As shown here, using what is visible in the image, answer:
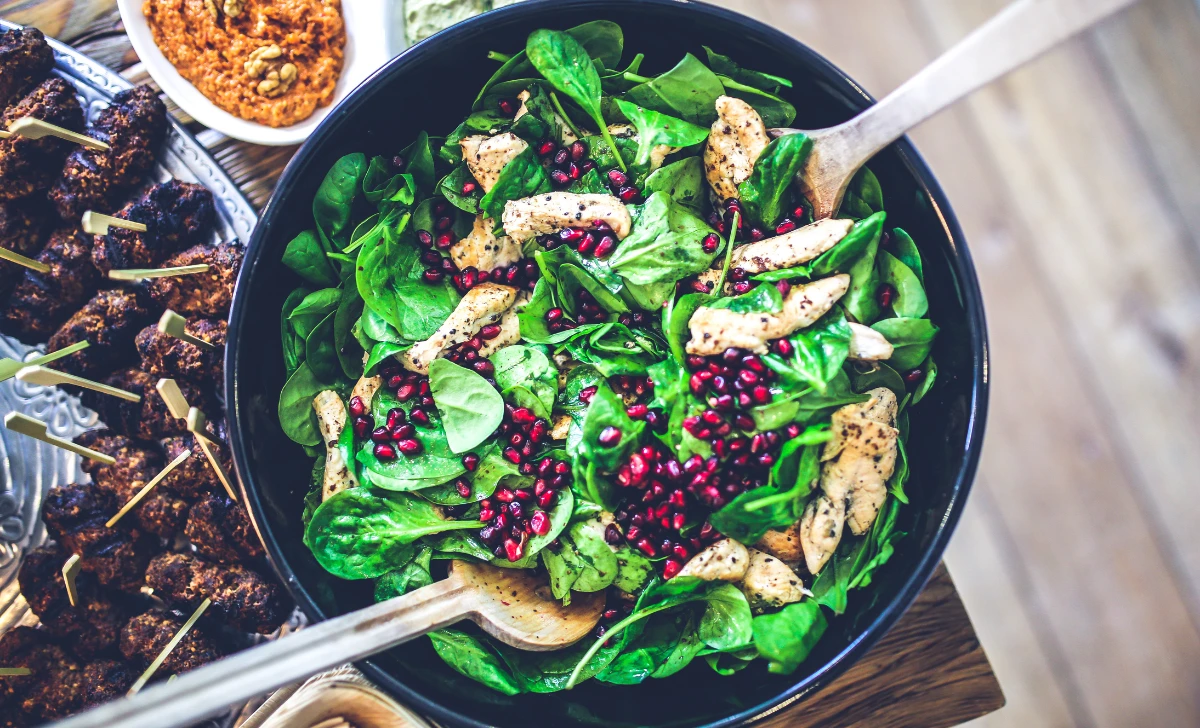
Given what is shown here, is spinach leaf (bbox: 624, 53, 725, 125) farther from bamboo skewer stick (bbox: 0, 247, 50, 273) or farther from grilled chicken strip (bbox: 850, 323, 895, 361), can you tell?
bamboo skewer stick (bbox: 0, 247, 50, 273)

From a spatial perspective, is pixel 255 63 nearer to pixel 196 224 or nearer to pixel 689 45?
pixel 196 224

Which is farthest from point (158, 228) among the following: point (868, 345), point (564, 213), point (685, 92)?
point (868, 345)

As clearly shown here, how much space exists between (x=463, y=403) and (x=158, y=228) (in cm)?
105

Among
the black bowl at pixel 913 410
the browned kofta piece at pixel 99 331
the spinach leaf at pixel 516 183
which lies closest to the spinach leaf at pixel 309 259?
the black bowl at pixel 913 410

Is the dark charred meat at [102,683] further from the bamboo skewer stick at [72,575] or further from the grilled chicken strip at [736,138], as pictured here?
the grilled chicken strip at [736,138]

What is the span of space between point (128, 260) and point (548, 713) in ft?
5.52

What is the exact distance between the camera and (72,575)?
6.98 feet

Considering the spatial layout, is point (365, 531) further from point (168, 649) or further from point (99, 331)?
point (99, 331)

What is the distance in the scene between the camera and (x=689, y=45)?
204 centimetres

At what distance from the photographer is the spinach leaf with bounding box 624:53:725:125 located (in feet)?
6.46

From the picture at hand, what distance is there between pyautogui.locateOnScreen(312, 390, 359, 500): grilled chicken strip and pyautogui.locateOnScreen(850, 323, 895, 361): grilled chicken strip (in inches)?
48.5

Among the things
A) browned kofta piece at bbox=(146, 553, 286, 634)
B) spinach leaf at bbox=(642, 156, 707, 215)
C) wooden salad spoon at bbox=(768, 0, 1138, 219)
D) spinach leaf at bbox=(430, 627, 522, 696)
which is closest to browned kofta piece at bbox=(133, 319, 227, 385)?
browned kofta piece at bbox=(146, 553, 286, 634)

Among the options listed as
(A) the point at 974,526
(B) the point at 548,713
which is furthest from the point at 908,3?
(B) the point at 548,713

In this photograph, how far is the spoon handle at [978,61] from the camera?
1531mm
